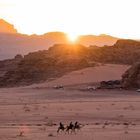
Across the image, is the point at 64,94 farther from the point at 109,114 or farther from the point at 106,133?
the point at 106,133

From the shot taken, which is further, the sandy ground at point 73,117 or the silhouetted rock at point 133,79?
the silhouetted rock at point 133,79

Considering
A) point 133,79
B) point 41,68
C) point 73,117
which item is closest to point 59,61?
point 41,68

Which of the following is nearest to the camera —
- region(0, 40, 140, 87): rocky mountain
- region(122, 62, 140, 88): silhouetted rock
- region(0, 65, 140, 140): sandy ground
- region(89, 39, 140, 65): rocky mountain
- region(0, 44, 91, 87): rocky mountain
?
region(0, 65, 140, 140): sandy ground

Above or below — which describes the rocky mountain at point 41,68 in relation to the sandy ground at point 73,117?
above

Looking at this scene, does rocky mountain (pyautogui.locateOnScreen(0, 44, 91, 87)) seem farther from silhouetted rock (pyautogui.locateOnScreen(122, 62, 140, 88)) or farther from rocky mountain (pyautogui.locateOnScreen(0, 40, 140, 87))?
silhouetted rock (pyautogui.locateOnScreen(122, 62, 140, 88))

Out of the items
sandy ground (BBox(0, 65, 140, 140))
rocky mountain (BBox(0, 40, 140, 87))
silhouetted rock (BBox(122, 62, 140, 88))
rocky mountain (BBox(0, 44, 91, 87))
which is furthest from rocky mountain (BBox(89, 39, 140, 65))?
silhouetted rock (BBox(122, 62, 140, 88))

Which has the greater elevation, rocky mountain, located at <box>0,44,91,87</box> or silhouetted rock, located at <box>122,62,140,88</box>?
rocky mountain, located at <box>0,44,91,87</box>

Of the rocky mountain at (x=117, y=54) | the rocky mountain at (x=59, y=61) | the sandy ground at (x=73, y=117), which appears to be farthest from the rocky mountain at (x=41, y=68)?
the sandy ground at (x=73, y=117)

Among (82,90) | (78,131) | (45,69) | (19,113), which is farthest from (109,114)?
(45,69)

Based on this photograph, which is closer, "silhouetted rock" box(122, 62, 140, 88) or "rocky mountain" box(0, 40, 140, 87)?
"silhouetted rock" box(122, 62, 140, 88)

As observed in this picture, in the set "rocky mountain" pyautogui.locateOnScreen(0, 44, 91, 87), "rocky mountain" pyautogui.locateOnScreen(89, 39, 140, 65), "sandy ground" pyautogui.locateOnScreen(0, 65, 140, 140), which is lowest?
"sandy ground" pyautogui.locateOnScreen(0, 65, 140, 140)

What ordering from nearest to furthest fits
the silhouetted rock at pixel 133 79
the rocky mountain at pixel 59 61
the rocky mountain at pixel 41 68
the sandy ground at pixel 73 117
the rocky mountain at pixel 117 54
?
the sandy ground at pixel 73 117, the silhouetted rock at pixel 133 79, the rocky mountain at pixel 41 68, the rocky mountain at pixel 59 61, the rocky mountain at pixel 117 54

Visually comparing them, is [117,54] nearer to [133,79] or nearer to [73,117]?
[133,79]

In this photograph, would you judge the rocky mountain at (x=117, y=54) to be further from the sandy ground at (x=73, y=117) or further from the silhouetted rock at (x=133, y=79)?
the silhouetted rock at (x=133, y=79)
